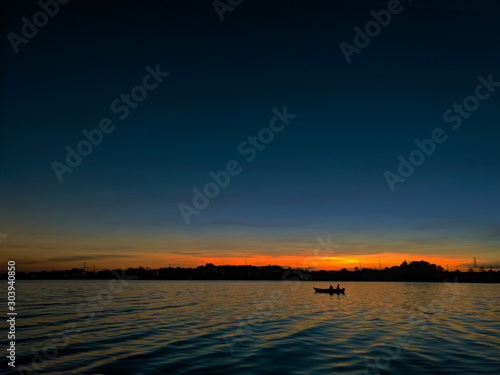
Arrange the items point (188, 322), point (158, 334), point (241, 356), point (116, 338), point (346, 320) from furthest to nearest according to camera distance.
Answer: point (346, 320) → point (188, 322) → point (158, 334) → point (116, 338) → point (241, 356)

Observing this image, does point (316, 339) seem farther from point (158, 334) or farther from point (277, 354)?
point (158, 334)

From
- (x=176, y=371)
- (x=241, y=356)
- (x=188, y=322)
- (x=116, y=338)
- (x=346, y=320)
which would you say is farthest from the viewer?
(x=346, y=320)

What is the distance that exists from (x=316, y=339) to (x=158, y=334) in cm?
1277

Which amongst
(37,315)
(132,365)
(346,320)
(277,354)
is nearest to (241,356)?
(277,354)

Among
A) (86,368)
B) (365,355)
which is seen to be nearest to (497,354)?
(365,355)

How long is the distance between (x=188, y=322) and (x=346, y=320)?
57.6 ft

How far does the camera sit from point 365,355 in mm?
21719

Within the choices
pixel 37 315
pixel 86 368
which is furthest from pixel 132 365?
pixel 37 315

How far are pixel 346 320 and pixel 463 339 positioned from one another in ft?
43.5

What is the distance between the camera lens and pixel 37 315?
40.1 meters

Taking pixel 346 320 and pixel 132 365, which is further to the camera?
pixel 346 320

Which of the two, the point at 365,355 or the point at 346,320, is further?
the point at 346,320

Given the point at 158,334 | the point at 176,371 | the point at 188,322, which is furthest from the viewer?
the point at 188,322

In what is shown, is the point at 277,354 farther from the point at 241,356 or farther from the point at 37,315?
the point at 37,315
